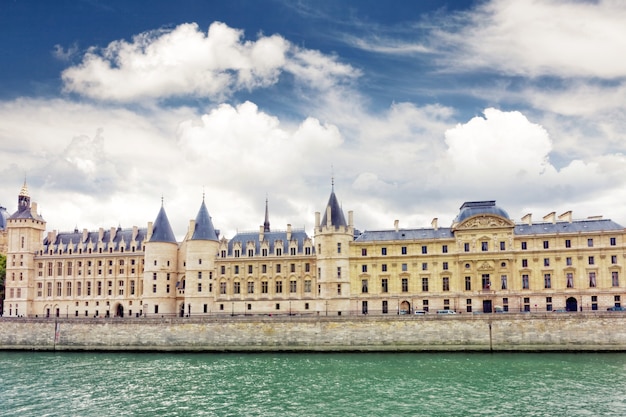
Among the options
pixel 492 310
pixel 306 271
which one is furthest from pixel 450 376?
pixel 306 271

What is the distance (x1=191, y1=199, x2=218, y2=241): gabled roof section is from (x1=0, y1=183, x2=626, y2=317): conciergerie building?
0.50ft

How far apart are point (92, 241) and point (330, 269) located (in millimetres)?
41594

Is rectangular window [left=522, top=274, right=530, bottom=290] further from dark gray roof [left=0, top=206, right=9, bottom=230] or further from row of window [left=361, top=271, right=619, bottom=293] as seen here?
dark gray roof [left=0, top=206, right=9, bottom=230]

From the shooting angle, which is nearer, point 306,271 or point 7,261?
point 306,271

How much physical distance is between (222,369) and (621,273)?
48.8 meters

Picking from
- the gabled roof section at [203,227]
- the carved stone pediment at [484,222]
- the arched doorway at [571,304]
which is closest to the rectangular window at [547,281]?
the arched doorway at [571,304]

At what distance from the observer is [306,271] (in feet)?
254

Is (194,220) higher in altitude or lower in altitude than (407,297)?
Answer: higher

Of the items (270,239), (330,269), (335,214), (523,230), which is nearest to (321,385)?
(330,269)

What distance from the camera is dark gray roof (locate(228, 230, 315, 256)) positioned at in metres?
79.6

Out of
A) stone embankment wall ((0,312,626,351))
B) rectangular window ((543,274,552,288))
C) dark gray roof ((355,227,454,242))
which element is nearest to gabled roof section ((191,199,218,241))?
stone embankment wall ((0,312,626,351))

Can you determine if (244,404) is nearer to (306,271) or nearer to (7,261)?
(306,271)

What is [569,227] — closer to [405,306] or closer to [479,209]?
[479,209]

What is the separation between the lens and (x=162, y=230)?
272 feet
